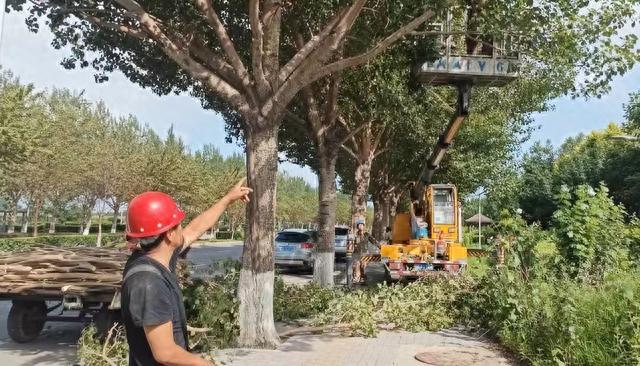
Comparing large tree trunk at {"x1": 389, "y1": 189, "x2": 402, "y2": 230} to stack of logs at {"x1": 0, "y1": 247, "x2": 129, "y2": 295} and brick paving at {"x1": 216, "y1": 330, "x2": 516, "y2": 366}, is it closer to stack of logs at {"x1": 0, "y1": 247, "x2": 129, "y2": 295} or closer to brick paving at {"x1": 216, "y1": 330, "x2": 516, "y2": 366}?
brick paving at {"x1": 216, "y1": 330, "x2": 516, "y2": 366}

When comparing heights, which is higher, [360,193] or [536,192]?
[536,192]

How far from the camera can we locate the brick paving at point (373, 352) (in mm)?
8258

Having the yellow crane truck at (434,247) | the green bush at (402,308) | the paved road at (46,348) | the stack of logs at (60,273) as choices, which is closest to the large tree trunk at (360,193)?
the yellow crane truck at (434,247)

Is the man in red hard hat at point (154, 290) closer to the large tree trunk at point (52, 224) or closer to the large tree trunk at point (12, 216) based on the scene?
the large tree trunk at point (12, 216)

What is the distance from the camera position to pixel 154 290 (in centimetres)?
295

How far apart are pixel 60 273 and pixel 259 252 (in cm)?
275

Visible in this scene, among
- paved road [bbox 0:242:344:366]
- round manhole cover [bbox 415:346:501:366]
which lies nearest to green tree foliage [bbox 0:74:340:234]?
paved road [bbox 0:242:344:366]

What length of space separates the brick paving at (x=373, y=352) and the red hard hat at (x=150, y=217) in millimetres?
4739

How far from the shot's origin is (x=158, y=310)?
115 inches

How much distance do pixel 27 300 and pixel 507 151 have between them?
2533 centimetres

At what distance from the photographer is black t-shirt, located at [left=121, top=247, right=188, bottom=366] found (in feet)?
9.57

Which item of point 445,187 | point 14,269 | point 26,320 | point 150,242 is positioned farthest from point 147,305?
point 445,187

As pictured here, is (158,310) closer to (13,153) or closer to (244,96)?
(244,96)

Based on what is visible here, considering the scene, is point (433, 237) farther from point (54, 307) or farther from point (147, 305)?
point (147, 305)
